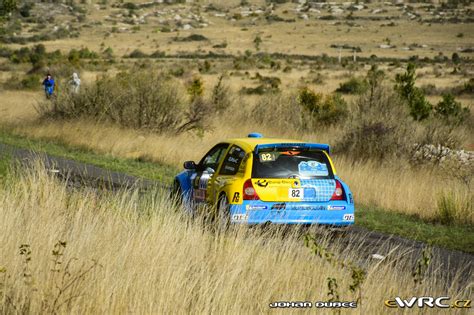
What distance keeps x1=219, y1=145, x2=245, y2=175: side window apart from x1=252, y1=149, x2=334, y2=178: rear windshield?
0.38 meters

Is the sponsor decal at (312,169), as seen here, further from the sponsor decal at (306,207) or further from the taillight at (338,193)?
the sponsor decal at (306,207)

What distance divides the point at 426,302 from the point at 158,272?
2339 mm

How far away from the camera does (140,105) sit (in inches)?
1085

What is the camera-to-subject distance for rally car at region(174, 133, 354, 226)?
10.7 meters

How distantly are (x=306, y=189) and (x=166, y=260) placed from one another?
3663 millimetres

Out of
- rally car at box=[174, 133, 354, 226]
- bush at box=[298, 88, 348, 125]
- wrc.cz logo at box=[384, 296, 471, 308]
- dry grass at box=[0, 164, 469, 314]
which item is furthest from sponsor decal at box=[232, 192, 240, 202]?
bush at box=[298, 88, 348, 125]

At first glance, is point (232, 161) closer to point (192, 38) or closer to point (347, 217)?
point (347, 217)

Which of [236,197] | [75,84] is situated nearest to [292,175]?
[236,197]

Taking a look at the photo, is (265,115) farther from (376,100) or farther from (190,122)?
(376,100)

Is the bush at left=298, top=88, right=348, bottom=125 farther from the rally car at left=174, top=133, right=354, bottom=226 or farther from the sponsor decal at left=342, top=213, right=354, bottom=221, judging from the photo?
the sponsor decal at left=342, top=213, right=354, bottom=221

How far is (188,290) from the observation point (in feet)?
22.3

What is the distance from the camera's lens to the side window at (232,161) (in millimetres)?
11367

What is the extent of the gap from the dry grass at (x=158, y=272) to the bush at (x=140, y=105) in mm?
18371

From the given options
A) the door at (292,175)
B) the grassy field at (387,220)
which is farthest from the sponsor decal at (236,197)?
the grassy field at (387,220)
